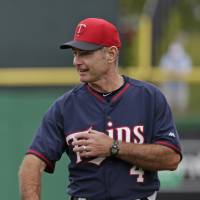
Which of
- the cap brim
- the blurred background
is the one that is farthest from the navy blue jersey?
the blurred background

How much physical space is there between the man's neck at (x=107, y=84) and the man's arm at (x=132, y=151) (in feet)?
0.95

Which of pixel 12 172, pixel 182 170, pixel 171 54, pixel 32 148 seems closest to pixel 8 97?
pixel 12 172

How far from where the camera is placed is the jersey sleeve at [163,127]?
14.7 ft

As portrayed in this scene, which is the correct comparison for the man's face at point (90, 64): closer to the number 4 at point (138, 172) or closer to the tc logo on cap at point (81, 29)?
the tc logo on cap at point (81, 29)

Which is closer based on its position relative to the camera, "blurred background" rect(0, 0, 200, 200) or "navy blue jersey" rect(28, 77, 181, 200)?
"navy blue jersey" rect(28, 77, 181, 200)

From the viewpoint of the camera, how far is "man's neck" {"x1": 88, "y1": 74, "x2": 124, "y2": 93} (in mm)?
4516

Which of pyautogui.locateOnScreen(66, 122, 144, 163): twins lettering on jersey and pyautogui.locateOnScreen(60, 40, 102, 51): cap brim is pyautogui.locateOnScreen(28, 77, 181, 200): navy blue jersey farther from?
pyautogui.locateOnScreen(60, 40, 102, 51): cap brim

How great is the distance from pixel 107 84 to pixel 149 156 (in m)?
0.48

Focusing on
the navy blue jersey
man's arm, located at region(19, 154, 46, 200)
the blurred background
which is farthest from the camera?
the blurred background

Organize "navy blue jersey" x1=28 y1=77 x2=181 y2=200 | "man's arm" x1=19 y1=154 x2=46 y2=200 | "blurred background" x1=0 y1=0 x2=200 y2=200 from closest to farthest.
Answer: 1. "man's arm" x1=19 y1=154 x2=46 y2=200
2. "navy blue jersey" x1=28 y1=77 x2=181 y2=200
3. "blurred background" x1=0 y1=0 x2=200 y2=200

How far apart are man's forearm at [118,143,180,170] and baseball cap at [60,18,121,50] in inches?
22.6

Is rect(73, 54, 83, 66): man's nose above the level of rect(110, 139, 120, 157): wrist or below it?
above

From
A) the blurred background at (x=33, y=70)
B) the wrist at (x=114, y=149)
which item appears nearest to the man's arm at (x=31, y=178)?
the wrist at (x=114, y=149)

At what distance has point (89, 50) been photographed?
172 inches
